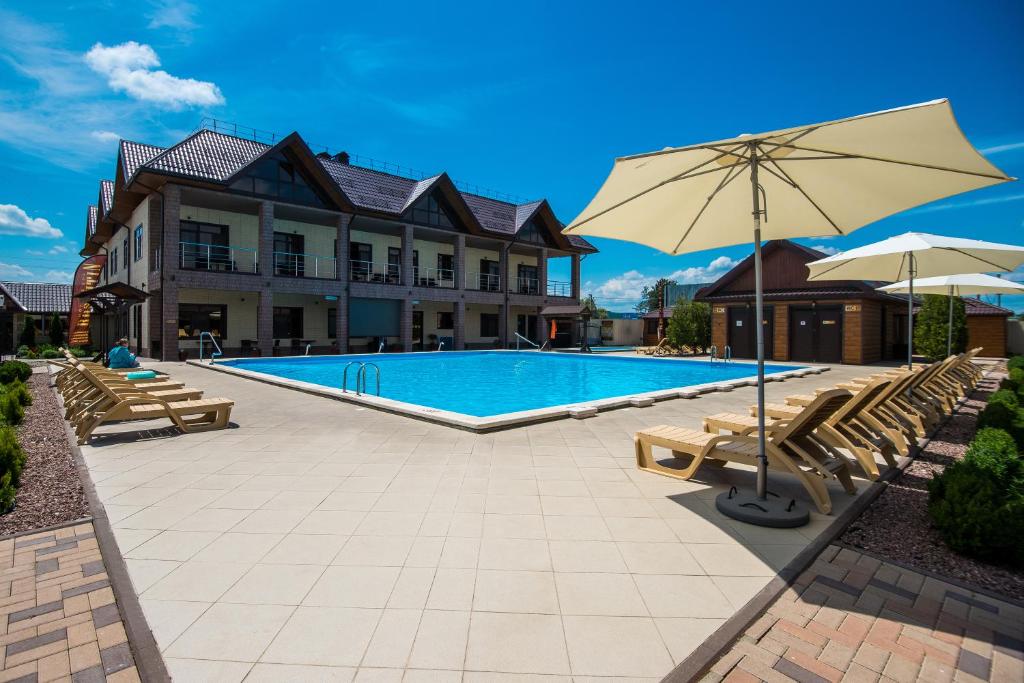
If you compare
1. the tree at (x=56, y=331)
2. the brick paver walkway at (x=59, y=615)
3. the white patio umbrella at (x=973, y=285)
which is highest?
the white patio umbrella at (x=973, y=285)

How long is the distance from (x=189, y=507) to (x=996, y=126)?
22.5m

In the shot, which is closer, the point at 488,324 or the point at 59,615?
the point at 59,615

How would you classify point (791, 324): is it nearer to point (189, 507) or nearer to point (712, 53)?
point (712, 53)

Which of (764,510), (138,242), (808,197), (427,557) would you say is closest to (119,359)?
(427,557)

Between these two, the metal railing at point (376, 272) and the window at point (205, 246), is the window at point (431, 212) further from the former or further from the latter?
the window at point (205, 246)

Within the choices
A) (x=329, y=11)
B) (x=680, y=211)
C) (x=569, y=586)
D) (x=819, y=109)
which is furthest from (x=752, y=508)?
(x=819, y=109)

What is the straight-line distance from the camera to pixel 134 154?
811 inches

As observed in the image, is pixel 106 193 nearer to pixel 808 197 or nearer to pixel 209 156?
pixel 209 156

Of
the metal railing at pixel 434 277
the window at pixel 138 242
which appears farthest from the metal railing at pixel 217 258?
the metal railing at pixel 434 277

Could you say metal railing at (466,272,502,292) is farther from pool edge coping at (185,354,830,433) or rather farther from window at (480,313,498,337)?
pool edge coping at (185,354,830,433)

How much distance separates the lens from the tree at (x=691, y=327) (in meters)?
23.0

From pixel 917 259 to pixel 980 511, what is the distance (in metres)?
6.60

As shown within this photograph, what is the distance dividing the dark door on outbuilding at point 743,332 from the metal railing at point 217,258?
A: 21087 mm

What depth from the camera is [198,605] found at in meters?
2.41
